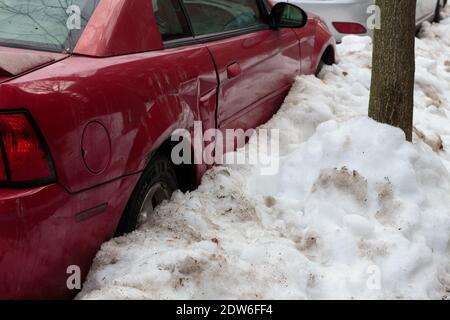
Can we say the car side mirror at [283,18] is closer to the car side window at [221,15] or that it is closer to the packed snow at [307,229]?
the car side window at [221,15]

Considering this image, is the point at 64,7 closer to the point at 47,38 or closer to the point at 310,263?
the point at 47,38

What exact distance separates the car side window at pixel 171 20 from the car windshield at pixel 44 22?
0.46 metres

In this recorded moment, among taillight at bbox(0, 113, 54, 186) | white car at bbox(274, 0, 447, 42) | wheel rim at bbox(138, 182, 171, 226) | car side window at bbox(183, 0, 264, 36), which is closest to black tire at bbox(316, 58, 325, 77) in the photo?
car side window at bbox(183, 0, 264, 36)

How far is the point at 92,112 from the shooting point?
2.55m

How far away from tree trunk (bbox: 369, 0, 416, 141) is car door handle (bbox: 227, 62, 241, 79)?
0.97 m

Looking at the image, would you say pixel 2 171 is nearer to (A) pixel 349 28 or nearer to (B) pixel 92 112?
(B) pixel 92 112

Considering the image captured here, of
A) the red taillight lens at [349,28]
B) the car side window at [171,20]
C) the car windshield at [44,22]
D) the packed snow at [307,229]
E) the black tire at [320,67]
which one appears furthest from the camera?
the red taillight lens at [349,28]

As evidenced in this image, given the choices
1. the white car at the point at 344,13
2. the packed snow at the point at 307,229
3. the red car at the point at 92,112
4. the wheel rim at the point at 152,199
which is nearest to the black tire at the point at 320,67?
the packed snow at the point at 307,229

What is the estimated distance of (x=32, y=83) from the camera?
2396mm

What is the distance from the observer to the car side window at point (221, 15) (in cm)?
394

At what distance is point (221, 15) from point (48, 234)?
8.24 ft

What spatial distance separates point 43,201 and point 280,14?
3.09 m

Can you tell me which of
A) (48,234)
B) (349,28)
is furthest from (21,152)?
(349,28)
